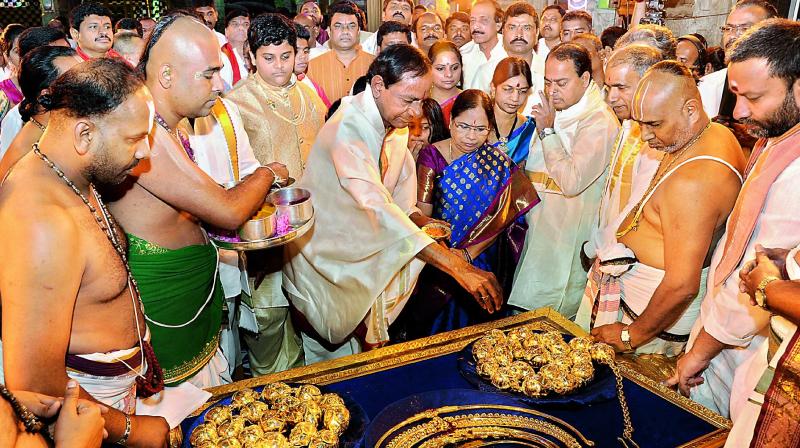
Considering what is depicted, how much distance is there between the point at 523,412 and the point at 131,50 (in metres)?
4.20

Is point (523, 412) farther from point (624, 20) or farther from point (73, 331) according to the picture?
point (624, 20)

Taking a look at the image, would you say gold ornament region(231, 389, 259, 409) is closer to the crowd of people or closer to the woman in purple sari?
the crowd of people

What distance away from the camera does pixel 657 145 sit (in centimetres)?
261

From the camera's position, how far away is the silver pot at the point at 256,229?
2424 millimetres

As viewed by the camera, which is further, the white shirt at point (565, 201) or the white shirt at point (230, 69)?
the white shirt at point (230, 69)

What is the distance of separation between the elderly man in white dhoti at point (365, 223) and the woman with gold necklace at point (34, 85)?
1180mm

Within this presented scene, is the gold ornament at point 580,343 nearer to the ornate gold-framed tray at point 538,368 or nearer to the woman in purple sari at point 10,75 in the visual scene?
the ornate gold-framed tray at point 538,368

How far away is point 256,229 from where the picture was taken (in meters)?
2.43

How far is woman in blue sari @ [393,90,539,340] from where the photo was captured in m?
3.71

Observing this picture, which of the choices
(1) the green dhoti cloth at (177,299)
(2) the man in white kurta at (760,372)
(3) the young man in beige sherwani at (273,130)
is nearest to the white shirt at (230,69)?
(3) the young man in beige sherwani at (273,130)

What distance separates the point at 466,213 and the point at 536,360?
1727mm

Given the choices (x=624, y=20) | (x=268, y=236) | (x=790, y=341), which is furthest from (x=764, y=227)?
(x=624, y=20)

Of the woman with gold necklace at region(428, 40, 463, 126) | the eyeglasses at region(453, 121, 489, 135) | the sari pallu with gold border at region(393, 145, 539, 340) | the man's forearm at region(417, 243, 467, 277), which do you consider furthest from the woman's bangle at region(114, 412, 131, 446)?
the woman with gold necklace at region(428, 40, 463, 126)

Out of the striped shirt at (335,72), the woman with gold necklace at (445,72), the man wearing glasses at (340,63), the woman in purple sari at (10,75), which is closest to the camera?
the woman with gold necklace at (445,72)
